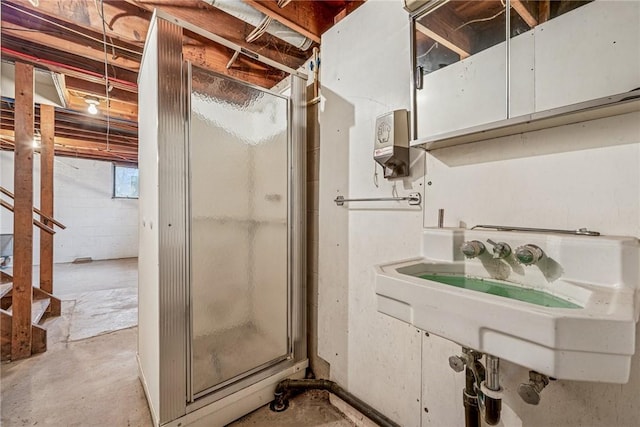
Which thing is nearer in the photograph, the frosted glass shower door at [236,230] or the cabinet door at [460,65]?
the cabinet door at [460,65]

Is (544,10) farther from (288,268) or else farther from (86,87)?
(86,87)

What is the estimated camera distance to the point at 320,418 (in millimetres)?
1534

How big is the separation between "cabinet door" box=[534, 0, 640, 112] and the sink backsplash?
0.43 metres

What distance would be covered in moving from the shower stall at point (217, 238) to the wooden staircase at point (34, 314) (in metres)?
1.30

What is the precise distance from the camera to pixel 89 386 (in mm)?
1769

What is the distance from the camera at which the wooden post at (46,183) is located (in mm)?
2992

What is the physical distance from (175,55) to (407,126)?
3.74 feet

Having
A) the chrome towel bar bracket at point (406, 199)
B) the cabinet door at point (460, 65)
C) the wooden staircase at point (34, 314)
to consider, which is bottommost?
the wooden staircase at point (34, 314)

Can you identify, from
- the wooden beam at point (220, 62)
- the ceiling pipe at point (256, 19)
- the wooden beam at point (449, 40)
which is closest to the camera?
the wooden beam at point (449, 40)

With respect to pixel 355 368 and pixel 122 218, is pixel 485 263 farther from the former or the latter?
pixel 122 218

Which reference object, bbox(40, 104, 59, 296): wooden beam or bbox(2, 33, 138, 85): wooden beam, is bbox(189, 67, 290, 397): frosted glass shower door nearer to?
bbox(2, 33, 138, 85): wooden beam

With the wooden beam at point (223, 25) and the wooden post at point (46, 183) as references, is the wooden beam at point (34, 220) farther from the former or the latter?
the wooden beam at point (223, 25)

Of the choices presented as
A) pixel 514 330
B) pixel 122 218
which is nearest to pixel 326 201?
pixel 514 330

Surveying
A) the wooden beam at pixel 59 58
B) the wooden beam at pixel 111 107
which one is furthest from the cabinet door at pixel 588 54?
the wooden beam at pixel 111 107
